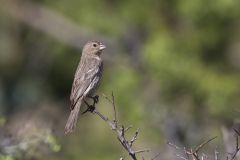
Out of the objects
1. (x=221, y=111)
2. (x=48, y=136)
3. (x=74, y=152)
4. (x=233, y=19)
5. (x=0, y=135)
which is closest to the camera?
(x=48, y=136)

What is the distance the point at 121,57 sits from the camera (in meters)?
22.2

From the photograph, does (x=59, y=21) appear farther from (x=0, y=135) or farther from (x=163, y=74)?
(x=0, y=135)

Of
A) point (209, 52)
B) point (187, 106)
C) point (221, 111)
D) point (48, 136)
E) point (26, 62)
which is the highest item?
point (26, 62)

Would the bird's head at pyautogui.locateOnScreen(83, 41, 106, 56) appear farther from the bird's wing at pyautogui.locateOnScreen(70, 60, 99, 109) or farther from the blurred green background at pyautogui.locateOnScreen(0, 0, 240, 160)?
the blurred green background at pyautogui.locateOnScreen(0, 0, 240, 160)

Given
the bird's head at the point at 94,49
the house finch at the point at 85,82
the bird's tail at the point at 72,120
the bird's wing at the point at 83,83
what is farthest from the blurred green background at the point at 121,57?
the bird's tail at the point at 72,120

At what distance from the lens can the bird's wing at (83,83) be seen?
1084cm

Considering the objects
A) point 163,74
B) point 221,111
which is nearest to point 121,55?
point 163,74

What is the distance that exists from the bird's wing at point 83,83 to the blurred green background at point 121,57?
7591 millimetres

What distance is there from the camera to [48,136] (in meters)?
10.9

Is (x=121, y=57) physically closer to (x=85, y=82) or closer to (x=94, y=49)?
(x=94, y=49)

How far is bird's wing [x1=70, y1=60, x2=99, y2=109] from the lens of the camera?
35.6 feet

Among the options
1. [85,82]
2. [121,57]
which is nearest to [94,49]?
[85,82]

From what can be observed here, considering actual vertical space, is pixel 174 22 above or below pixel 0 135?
above

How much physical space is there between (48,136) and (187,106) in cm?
919
